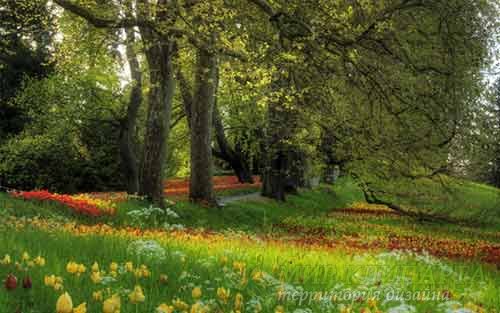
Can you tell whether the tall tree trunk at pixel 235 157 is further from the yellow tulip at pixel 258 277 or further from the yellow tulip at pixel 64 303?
the yellow tulip at pixel 64 303

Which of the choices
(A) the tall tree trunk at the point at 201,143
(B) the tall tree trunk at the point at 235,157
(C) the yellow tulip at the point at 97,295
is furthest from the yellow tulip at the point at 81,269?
(B) the tall tree trunk at the point at 235,157

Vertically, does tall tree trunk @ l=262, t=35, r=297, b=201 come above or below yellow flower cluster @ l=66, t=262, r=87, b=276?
above

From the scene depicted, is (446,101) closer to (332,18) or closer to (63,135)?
(332,18)

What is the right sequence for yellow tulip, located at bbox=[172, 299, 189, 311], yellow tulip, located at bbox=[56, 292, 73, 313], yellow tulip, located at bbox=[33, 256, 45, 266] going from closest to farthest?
yellow tulip, located at bbox=[56, 292, 73, 313]
yellow tulip, located at bbox=[172, 299, 189, 311]
yellow tulip, located at bbox=[33, 256, 45, 266]

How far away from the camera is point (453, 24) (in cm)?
1802

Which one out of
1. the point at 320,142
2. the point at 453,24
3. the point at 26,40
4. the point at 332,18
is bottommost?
the point at 320,142

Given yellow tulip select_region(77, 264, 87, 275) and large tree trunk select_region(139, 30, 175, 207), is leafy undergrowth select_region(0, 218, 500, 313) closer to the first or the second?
yellow tulip select_region(77, 264, 87, 275)

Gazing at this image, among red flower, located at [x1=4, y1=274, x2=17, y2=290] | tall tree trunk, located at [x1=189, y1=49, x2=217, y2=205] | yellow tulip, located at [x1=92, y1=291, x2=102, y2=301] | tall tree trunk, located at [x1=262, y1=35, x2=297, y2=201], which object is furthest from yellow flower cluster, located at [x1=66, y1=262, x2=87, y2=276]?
tall tree trunk, located at [x1=262, y1=35, x2=297, y2=201]

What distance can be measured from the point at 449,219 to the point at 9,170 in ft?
79.0

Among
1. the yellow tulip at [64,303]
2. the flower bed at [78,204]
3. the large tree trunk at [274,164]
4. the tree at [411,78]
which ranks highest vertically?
the tree at [411,78]

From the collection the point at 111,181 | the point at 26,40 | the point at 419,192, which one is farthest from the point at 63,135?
the point at 419,192

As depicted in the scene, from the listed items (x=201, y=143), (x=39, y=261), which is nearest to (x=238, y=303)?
(x=39, y=261)

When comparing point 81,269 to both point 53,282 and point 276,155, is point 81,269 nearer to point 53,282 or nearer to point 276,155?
point 53,282

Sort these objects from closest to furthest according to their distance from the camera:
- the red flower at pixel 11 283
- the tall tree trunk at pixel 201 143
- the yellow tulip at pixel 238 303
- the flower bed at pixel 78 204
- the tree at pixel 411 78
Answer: the red flower at pixel 11 283 → the yellow tulip at pixel 238 303 → the flower bed at pixel 78 204 → the tree at pixel 411 78 → the tall tree trunk at pixel 201 143
